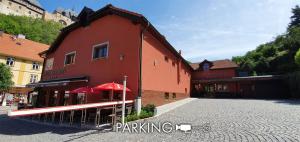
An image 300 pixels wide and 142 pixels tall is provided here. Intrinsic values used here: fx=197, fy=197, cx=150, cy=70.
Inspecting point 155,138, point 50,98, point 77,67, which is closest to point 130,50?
point 77,67

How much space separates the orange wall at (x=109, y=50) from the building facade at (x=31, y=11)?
69856mm

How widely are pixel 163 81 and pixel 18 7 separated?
96.1 m

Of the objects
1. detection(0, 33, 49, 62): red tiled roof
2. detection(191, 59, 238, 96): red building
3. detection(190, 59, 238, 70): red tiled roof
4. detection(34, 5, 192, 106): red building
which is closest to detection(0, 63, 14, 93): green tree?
detection(0, 33, 49, 62): red tiled roof

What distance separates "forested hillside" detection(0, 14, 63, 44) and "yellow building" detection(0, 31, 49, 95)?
19.8 m

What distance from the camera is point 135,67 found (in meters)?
13.9

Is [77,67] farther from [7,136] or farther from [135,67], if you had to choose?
[7,136]

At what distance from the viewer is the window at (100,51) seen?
16417 millimetres

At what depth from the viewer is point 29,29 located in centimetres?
6481

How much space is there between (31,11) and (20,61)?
70273 millimetres

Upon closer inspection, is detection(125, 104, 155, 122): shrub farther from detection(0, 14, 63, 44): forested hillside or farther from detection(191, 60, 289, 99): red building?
detection(0, 14, 63, 44): forested hillside

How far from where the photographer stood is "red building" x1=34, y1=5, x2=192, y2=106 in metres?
14.3

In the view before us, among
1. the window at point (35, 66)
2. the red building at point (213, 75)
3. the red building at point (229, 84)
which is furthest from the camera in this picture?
the window at point (35, 66)

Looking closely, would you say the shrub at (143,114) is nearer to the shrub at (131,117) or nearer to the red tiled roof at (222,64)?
the shrub at (131,117)

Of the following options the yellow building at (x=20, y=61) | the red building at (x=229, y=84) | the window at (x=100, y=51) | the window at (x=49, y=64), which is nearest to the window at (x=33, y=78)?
the yellow building at (x=20, y=61)
